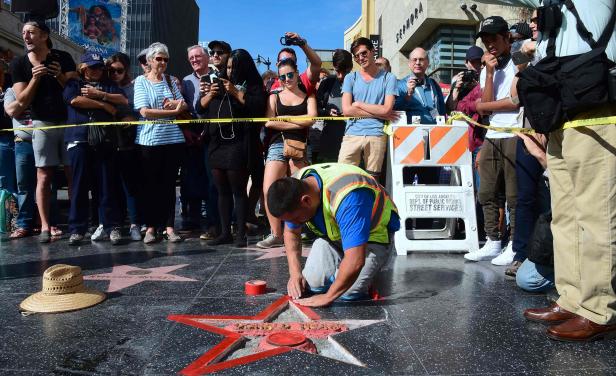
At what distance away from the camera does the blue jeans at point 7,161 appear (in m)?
6.47

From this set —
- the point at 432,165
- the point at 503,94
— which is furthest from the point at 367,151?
the point at 503,94

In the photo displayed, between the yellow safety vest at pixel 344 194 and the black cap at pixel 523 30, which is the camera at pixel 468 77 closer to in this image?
the black cap at pixel 523 30

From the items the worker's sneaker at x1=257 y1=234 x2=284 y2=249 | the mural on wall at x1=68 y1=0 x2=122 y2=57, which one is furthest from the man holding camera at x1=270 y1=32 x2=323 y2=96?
the mural on wall at x1=68 y1=0 x2=122 y2=57

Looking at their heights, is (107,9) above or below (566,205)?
above

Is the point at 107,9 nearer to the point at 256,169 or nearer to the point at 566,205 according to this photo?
the point at 256,169

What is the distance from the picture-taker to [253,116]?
5.76 metres

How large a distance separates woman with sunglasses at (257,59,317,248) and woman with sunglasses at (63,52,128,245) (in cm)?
175

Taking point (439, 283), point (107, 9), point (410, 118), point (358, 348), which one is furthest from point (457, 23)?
point (107, 9)

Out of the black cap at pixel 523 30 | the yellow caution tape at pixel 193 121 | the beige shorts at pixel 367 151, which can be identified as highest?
the black cap at pixel 523 30

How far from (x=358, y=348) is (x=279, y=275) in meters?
1.72

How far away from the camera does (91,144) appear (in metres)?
5.72

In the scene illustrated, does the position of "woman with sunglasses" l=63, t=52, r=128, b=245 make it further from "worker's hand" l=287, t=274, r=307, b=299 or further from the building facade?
the building facade

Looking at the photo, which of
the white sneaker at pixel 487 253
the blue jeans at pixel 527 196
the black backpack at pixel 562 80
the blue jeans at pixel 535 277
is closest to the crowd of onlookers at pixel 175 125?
the white sneaker at pixel 487 253

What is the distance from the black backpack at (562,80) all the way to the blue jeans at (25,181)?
5.59m
